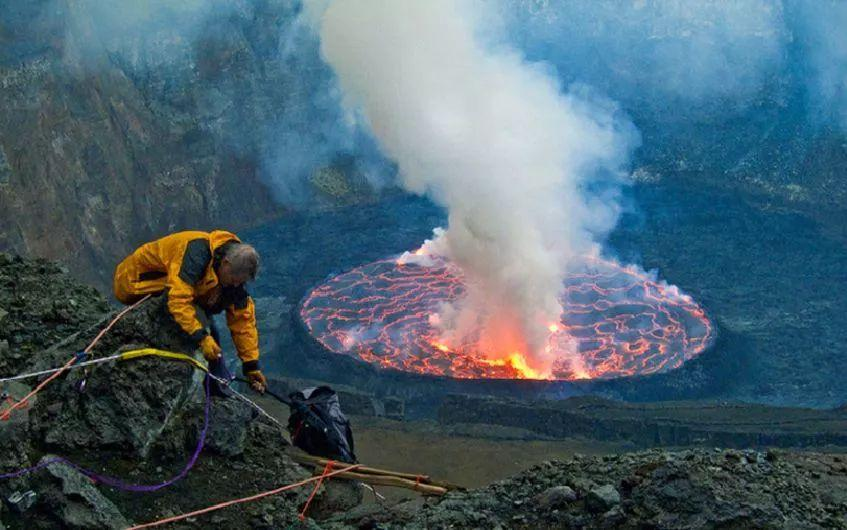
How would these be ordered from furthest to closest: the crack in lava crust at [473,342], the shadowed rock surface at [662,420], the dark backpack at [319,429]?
the crack in lava crust at [473,342]
the shadowed rock surface at [662,420]
the dark backpack at [319,429]

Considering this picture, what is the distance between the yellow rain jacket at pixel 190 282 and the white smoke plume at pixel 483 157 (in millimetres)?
11079

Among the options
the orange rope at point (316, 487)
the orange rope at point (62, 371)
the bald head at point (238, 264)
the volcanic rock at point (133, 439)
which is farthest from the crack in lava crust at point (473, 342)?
the orange rope at point (62, 371)

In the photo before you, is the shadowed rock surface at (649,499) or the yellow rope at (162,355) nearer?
the shadowed rock surface at (649,499)

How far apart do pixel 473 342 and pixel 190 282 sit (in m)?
12.0

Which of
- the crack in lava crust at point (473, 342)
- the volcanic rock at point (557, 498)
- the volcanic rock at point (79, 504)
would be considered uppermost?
the crack in lava crust at point (473, 342)

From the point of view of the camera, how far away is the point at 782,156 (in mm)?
29266

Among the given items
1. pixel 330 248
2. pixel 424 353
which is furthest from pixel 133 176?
pixel 424 353

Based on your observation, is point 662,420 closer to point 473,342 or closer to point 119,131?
point 473,342

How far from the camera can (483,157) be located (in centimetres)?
2123

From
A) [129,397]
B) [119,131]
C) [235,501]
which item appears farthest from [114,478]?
[119,131]

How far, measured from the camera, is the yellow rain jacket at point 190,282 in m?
6.59

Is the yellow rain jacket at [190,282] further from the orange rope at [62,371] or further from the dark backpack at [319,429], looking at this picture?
the dark backpack at [319,429]

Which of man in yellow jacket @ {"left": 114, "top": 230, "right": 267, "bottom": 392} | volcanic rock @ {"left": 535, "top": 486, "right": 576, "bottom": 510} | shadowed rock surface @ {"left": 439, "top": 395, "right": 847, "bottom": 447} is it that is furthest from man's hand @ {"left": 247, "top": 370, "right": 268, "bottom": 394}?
shadowed rock surface @ {"left": 439, "top": 395, "right": 847, "bottom": 447}

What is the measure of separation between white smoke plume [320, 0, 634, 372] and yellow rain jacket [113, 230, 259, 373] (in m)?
11.1
